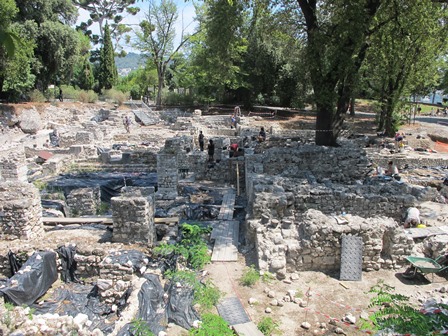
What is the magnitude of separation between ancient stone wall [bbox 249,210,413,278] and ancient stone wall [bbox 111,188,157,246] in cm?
291

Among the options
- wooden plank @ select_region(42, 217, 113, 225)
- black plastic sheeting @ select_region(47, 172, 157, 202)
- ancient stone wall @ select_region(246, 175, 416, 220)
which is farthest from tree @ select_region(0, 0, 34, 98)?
ancient stone wall @ select_region(246, 175, 416, 220)

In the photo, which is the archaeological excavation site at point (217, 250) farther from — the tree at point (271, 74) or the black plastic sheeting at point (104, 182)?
the tree at point (271, 74)

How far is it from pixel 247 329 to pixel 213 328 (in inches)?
25.8

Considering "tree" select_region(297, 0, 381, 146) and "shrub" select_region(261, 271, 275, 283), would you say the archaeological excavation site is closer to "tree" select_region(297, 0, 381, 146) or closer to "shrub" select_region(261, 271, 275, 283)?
"shrub" select_region(261, 271, 275, 283)

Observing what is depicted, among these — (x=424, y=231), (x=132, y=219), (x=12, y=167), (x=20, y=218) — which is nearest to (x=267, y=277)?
(x=132, y=219)

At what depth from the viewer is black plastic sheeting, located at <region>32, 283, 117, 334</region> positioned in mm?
6840

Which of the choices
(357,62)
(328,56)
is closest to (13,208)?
(328,56)

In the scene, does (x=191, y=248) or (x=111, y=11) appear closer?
(x=191, y=248)

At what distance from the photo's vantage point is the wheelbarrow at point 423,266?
24.7ft

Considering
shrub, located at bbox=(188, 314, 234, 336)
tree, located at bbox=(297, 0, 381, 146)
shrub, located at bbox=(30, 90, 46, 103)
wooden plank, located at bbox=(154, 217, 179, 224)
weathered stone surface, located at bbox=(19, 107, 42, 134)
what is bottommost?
shrub, located at bbox=(188, 314, 234, 336)

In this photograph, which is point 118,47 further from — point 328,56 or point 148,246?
point 148,246

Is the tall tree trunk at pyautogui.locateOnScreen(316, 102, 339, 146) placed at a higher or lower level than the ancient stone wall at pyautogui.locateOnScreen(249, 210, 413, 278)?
higher

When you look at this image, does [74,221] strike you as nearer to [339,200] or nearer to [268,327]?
[268,327]

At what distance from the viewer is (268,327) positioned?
20.6ft
